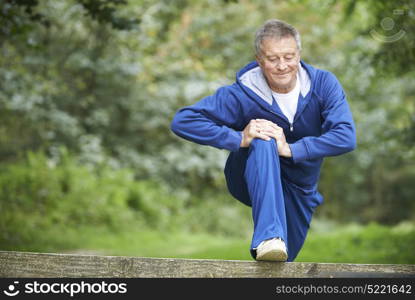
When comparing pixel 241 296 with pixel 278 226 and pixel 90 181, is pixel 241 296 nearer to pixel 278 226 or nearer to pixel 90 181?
pixel 278 226

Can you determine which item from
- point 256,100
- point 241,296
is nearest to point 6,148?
point 256,100

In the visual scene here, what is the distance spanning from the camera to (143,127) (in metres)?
13.4

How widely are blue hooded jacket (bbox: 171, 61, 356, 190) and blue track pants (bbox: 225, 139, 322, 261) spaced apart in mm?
119

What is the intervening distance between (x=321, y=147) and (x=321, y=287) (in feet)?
3.05

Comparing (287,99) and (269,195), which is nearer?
(269,195)

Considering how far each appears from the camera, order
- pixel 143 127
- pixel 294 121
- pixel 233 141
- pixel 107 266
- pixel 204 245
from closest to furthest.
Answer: pixel 107 266 < pixel 233 141 < pixel 294 121 < pixel 204 245 < pixel 143 127

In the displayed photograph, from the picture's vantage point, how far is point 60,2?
1073 centimetres

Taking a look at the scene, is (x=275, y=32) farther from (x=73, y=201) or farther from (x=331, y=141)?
(x=73, y=201)

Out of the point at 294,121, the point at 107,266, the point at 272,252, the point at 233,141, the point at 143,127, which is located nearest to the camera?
the point at 107,266

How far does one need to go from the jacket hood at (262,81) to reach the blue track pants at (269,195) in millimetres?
374

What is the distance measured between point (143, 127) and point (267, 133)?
10.4 meters

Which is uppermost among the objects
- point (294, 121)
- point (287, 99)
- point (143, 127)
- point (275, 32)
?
point (143, 127)

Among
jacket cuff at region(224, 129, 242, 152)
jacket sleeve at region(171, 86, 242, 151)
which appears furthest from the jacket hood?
jacket cuff at region(224, 129, 242, 152)

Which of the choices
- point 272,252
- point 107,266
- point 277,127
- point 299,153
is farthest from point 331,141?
point 107,266
